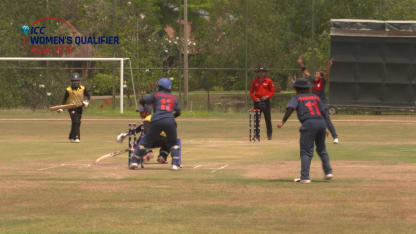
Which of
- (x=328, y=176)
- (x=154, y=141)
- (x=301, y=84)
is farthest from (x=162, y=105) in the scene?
(x=328, y=176)

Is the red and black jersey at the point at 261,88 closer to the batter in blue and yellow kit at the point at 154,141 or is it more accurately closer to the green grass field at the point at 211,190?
the green grass field at the point at 211,190

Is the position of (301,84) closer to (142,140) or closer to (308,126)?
(308,126)

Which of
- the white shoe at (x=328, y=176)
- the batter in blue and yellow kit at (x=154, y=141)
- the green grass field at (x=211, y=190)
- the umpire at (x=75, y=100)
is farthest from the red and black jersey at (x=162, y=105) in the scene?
the umpire at (x=75, y=100)

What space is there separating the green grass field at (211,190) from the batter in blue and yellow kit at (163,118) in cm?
53

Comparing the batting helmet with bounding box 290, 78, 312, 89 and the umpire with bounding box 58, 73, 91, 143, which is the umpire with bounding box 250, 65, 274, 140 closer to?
the umpire with bounding box 58, 73, 91, 143

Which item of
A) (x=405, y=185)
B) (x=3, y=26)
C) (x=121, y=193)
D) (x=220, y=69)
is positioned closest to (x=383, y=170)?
(x=405, y=185)

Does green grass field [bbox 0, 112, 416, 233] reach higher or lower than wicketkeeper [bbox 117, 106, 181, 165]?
lower

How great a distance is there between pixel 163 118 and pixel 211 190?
327 centimetres

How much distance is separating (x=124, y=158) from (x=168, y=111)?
376 centimetres

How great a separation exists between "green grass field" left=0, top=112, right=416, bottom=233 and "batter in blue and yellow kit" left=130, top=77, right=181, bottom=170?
0.53m

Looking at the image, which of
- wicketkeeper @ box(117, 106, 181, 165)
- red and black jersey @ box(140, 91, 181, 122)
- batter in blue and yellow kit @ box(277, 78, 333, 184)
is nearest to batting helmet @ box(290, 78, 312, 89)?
batter in blue and yellow kit @ box(277, 78, 333, 184)

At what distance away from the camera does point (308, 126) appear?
16266 mm

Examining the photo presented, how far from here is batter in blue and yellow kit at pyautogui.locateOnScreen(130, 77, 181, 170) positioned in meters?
17.9

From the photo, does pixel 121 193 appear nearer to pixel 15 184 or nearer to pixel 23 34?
pixel 15 184
